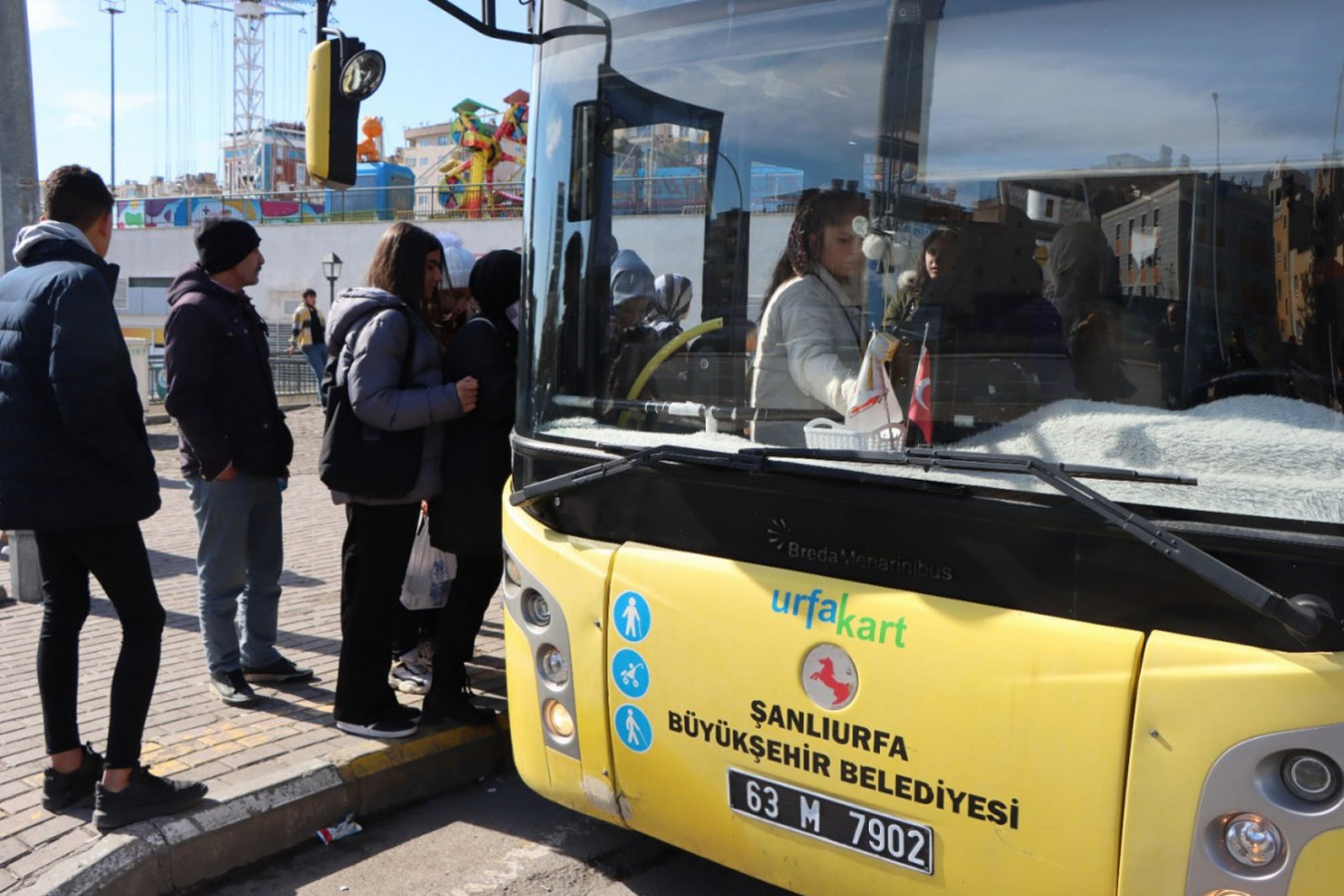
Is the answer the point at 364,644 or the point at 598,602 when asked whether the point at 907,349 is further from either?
the point at 364,644

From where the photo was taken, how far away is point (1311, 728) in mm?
2291

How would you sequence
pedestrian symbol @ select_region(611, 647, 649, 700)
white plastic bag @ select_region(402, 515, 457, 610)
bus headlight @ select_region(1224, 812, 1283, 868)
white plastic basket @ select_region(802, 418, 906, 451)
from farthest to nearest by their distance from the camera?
white plastic bag @ select_region(402, 515, 457, 610) → pedestrian symbol @ select_region(611, 647, 649, 700) → white plastic basket @ select_region(802, 418, 906, 451) → bus headlight @ select_region(1224, 812, 1283, 868)

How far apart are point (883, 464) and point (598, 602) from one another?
93 cm

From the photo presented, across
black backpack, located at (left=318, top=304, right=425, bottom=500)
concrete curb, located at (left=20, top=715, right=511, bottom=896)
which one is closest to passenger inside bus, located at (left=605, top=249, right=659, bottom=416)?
black backpack, located at (left=318, top=304, right=425, bottom=500)

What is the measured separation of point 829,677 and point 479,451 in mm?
1951

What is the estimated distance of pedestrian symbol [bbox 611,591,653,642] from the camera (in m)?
3.23

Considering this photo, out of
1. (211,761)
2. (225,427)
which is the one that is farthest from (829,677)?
(225,427)

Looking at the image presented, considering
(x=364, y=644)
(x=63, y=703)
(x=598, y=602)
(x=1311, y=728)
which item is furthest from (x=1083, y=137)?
(x=63, y=703)

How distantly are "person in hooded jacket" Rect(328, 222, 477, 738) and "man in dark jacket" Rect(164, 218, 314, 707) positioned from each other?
1.66 ft

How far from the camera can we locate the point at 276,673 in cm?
522

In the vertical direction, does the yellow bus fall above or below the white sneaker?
above

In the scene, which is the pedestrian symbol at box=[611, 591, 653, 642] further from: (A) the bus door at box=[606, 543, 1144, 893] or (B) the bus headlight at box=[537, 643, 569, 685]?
(B) the bus headlight at box=[537, 643, 569, 685]

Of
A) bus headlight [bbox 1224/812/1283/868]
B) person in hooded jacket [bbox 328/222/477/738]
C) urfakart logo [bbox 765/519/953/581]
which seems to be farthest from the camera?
person in hooded jacket [bbox 328/222/477/738]

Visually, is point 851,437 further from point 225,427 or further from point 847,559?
point 225,427
